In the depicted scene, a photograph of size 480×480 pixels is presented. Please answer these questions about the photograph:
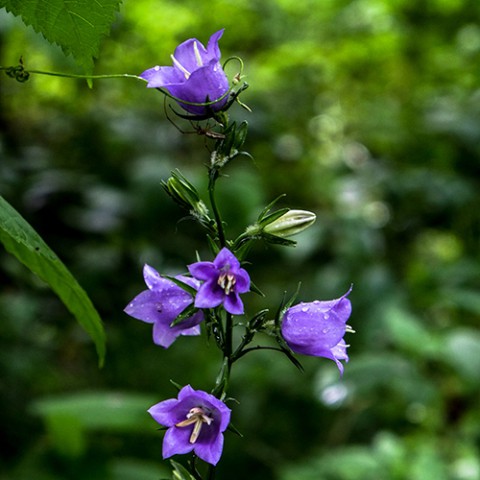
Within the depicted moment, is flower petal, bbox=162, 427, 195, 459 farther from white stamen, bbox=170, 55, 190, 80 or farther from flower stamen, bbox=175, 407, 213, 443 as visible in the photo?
white stamen, bbox=170, 55, 190, 80

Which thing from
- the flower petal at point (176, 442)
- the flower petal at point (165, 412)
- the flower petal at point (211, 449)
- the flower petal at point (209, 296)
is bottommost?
the flower petal at point (211, 449)

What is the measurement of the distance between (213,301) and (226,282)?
27 millimetres

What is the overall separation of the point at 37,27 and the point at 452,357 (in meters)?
1.77

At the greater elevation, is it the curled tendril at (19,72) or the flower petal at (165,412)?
the curled tendril at (19,72)

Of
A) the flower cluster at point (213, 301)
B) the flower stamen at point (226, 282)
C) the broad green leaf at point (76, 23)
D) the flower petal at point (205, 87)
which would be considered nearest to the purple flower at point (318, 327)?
the flower cluster at point (213, 301)

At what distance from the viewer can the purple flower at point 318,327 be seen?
3.11 ft

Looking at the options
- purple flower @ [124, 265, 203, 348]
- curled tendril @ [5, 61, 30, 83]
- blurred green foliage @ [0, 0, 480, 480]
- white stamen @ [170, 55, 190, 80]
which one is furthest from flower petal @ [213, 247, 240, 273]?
blurred green foliage @ [0, 0, 480, 480]

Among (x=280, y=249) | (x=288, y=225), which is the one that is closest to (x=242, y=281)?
(x=288, y=225)

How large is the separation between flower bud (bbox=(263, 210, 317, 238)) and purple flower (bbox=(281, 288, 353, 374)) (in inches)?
4.0

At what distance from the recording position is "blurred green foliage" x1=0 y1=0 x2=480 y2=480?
98.0 inches

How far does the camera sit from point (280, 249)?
10.8 feet

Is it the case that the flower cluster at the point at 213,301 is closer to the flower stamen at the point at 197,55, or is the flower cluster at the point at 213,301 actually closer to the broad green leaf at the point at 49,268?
the flower stamen at the point at 197,55

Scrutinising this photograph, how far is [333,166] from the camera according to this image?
377cm

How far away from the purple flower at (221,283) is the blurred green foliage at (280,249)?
1333mm
